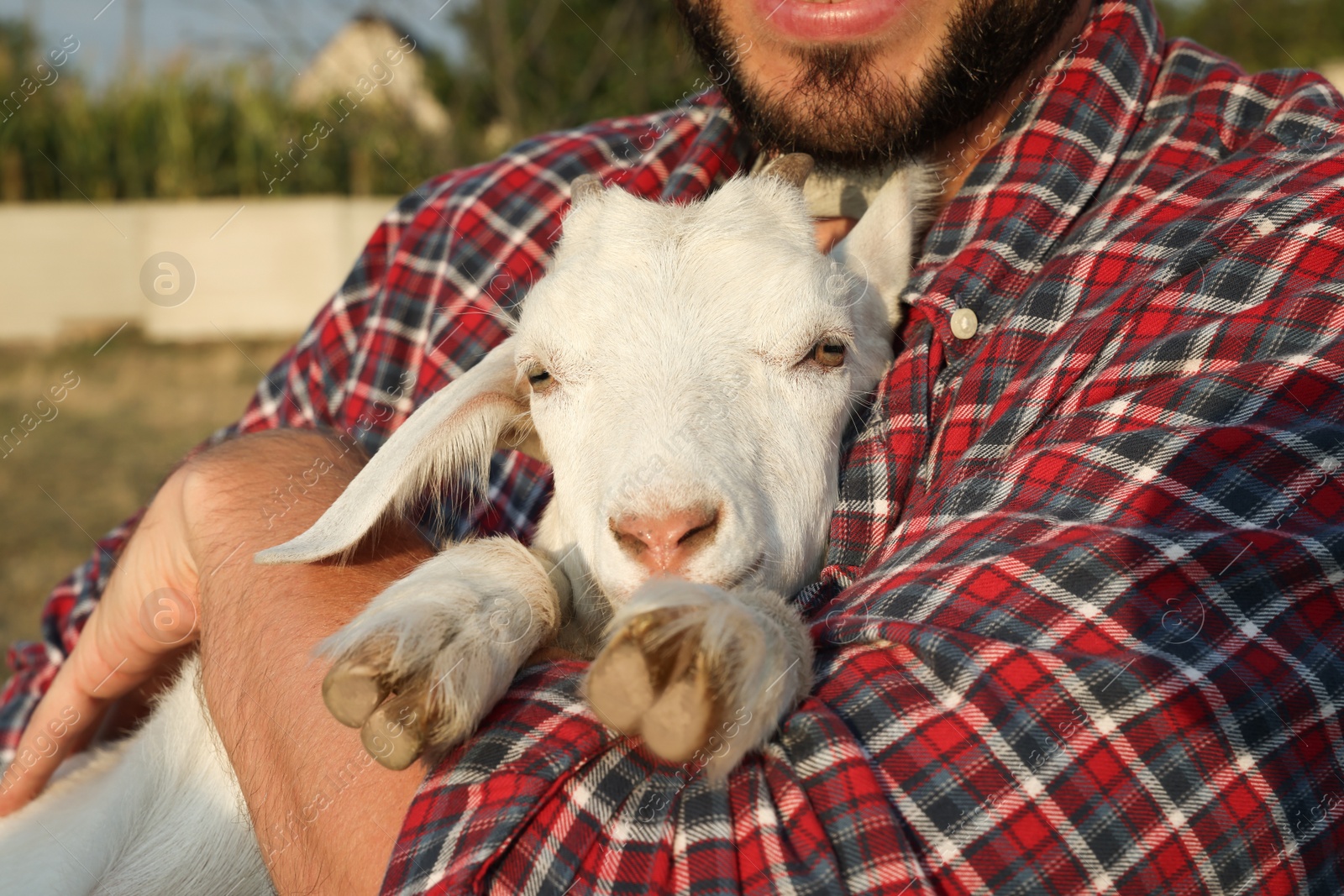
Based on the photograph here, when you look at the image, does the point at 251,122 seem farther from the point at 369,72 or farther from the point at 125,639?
the point at 125,639

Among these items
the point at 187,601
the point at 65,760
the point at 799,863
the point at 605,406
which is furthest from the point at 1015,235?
the point at 65,760

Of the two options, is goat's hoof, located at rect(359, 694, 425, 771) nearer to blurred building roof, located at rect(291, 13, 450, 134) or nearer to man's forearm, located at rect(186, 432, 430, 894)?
man's forearm, located at rect(186, 432, 430, 894)

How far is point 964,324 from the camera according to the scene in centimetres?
197

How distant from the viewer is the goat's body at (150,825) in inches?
83.0

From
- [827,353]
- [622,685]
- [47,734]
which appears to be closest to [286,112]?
[47,734]

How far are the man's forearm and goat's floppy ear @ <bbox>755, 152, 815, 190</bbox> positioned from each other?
993mm

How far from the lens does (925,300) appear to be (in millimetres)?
2021

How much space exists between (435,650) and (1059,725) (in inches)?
30.4

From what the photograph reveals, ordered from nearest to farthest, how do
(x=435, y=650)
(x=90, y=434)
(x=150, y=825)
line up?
(x=435, y=650)
(x=150, y=825)
(x=90, y=434)

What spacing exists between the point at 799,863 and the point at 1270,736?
539 millimetres

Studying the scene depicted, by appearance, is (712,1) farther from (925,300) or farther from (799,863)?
(799,863)

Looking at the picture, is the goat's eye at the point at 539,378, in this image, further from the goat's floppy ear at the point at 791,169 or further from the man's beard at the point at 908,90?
the man's beard at the point at 908,90

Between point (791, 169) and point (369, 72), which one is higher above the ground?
point (791, 169)

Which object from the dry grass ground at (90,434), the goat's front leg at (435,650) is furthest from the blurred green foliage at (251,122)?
the goat's front leg at (435,650)
